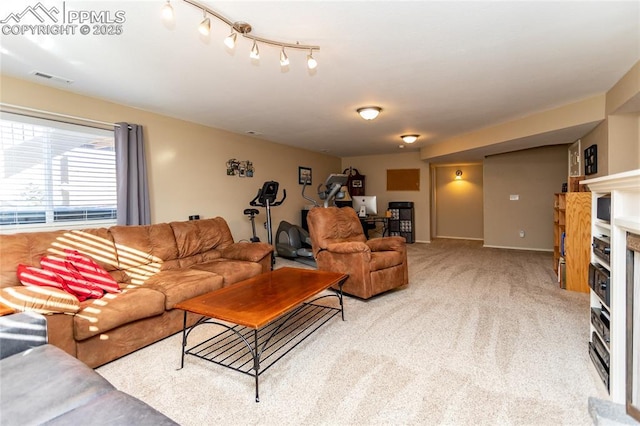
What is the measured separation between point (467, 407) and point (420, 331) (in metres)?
0.97

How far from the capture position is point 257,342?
7.04 feet

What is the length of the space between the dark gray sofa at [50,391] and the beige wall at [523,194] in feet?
23.7

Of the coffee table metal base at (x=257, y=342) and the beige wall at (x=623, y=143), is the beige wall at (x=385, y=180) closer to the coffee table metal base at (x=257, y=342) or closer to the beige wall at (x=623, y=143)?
the beige wall at (x=623, y=143)

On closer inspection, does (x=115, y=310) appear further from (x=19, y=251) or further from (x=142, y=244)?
(x=142, y=244)

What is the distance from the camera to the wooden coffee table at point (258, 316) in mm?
1931

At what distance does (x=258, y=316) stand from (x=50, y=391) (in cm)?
95

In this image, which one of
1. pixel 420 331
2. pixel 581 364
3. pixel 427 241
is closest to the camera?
pixel 581 364

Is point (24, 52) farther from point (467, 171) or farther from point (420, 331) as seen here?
point (467, 171)

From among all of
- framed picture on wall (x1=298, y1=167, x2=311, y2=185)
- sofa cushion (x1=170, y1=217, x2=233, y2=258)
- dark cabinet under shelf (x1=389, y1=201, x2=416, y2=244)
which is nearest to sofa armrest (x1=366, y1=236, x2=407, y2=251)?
sofa cushion (x1=170, y1=217, x2=233, y2=258)

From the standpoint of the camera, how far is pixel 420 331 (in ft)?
8.68

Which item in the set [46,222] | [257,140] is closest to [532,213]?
[257,140]

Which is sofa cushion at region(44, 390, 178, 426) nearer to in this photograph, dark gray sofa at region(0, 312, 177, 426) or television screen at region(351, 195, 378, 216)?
dark gray sofa at region(0, 312, 177, 426)

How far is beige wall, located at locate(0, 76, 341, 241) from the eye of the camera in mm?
3141

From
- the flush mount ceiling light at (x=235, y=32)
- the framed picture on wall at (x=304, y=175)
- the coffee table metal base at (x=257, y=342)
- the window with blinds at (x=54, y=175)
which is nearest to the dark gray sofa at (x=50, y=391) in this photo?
the coffee table metal base at (x=257, y=342)
